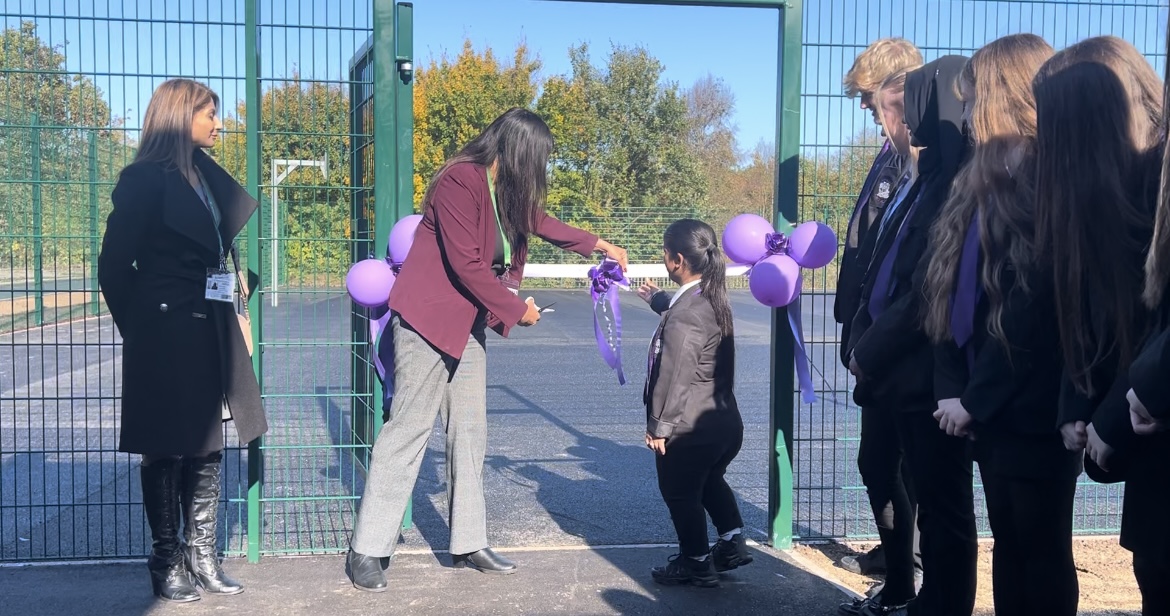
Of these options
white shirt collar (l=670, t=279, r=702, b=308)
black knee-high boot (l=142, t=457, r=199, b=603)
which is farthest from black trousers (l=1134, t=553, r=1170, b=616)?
black knee-high boot (l=142, t=457, r=199, b=603)

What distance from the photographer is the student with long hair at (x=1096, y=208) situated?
241 centimetres

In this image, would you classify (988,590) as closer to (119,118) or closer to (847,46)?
(847,46)

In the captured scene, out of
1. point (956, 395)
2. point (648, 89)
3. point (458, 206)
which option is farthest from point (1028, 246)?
point (648, 89)

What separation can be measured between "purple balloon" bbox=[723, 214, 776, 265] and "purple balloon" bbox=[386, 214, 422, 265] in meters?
1.29

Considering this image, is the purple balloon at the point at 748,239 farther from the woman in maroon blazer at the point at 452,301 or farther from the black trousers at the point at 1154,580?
the black trousers at the point at 1154,580

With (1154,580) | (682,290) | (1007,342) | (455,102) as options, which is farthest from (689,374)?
(455,102)

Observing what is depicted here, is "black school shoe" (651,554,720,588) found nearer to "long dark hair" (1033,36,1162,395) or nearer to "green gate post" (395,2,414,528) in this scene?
"green gate post" (395,2,414,528)

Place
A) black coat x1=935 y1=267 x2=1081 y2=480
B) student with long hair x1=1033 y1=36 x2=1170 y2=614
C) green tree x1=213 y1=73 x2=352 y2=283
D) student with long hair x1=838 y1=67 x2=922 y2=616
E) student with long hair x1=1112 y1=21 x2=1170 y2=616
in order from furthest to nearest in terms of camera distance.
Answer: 1. green tree x1=213 y1=73 x2=352 y2=283
2. student with long hair x1=838 y1=67 x2=922 y2=616
3. black coat x1=935 y1=267 x2=1081 y2=480
4. student with long hair x1=1033 y1=36 x2=1170 y2=614
5. student with long hair x1=1112 y1=21 x2=1170 y2=616

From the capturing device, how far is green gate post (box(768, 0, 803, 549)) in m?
4.52

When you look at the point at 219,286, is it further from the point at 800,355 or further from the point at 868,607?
the point at 868,607

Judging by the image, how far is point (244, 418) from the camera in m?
4.00

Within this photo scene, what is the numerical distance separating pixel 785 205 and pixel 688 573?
5.41 ft

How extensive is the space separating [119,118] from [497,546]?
8.12ft

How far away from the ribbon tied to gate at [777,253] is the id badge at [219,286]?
2.00 meters
